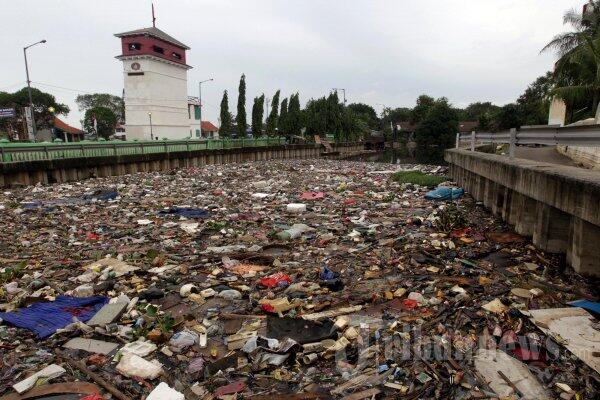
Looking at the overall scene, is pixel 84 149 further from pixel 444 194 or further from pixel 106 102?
pixel 106 102

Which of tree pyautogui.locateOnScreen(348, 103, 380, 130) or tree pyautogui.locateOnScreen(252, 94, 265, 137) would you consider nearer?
tree pyautogui.locateOnScreen(252, 94, 265, 137)

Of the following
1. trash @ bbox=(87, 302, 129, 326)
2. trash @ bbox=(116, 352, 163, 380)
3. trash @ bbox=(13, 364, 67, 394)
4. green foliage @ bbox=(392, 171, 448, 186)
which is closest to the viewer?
trash @ bbox=(13, 364, 67, 394)

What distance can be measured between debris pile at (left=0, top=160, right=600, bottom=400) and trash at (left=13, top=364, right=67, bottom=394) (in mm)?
12

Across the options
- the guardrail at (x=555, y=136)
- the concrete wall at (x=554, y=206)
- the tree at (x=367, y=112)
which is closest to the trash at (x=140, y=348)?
the concrete wall at (x=554, y=206)

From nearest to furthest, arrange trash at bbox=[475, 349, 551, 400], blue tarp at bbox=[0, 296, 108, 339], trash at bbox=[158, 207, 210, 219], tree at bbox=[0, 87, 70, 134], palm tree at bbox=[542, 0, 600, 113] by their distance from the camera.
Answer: trash at bbox=[475, 349, 551, 400] < blue tarp at bbox=[0, 296, 108, 339] < trash at bbox=[158, 207, 210, 219] < palm tree at bbox=[542, 0, 600, 113] < tree at bbox=[0, 87, 70, 134]

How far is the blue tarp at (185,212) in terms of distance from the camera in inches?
339

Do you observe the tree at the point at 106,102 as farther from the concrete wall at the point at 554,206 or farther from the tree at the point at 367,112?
the concrete wall at the point at 554,206

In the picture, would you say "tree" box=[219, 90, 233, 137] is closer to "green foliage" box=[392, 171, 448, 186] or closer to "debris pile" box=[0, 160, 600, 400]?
"green foliage" box=[392, 171, 448, 186]

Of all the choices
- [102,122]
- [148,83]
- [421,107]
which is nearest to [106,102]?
[102,122]

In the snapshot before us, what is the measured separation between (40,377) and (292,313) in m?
2.10

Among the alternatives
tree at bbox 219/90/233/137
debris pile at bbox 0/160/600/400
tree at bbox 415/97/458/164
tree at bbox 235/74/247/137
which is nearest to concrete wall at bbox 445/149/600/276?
debris pile at bbox 0/160/600/400

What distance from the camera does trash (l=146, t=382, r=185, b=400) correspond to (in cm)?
268

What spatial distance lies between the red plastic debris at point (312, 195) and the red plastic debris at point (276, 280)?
20.1 feet

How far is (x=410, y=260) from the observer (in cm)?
532
